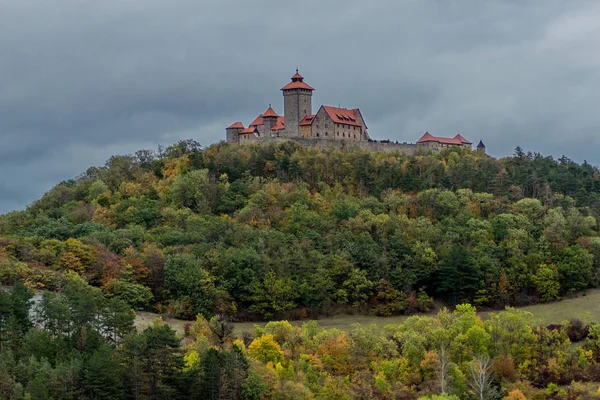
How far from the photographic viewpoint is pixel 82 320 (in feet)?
205

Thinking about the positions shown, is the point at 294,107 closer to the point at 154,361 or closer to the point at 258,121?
the point at 258,121

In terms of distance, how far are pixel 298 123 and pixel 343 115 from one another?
5.82 meters

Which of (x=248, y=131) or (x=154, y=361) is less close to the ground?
(x=248, y=131)

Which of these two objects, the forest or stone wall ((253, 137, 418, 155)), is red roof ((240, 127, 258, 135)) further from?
the forest

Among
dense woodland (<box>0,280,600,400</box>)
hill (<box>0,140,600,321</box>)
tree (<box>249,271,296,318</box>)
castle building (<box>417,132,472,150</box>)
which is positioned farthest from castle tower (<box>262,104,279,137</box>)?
dense woodland (<box>0,280,600,400</box>)

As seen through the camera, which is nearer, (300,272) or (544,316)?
(544,316)

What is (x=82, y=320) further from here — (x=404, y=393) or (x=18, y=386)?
(x=404, y=393)

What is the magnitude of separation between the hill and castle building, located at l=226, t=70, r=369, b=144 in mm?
4009

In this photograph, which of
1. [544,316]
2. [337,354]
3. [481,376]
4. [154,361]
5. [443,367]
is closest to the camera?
[154,361]

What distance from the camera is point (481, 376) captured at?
195ft

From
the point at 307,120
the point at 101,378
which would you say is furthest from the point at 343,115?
the point at 101,378

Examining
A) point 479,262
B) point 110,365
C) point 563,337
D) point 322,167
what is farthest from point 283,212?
point 110,365

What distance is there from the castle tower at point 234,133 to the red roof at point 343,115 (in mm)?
10711

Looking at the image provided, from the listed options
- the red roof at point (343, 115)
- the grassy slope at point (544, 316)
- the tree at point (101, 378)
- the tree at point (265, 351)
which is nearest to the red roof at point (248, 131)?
the red roof at point (343, 115)
